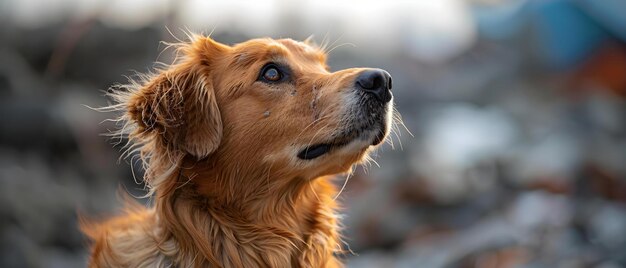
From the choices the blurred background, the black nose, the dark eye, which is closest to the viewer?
the black nose

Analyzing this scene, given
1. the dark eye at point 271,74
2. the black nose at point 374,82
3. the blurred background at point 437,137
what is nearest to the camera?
the black nose at point 374,82

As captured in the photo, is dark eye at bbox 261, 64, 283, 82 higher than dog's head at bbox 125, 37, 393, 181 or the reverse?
higher

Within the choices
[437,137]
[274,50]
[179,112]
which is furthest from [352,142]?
[437,137]

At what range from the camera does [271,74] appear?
2.98 metres

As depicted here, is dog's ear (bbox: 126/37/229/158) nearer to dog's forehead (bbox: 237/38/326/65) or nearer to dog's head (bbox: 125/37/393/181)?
dog's head (bbox: 125/37/393/181)

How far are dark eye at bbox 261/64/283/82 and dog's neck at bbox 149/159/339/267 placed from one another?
0.42 m

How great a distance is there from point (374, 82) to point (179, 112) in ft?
2.76

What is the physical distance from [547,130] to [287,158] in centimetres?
461

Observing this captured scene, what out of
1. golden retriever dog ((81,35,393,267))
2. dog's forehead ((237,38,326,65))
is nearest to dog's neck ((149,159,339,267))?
golden retriever dog ((81,35,393,267))

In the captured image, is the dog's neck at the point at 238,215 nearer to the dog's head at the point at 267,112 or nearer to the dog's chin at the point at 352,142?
the dog's head at the point at 267,112

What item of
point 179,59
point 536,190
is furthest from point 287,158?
point 536,190

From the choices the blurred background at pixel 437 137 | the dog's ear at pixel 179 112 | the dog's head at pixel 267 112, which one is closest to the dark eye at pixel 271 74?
the dog's head at pixel 267 112

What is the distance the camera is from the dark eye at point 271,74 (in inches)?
117

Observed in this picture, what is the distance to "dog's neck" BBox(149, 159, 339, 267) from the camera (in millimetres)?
2812
